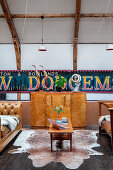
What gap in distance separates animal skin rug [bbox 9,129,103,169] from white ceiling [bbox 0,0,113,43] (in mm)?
4927

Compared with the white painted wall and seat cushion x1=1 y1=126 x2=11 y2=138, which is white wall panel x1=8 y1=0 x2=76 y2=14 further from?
seat cushion x1=1 y1=126 x2=11 y2=138

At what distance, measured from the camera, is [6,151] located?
13.9ft

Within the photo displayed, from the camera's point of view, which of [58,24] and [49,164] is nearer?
[49,164]

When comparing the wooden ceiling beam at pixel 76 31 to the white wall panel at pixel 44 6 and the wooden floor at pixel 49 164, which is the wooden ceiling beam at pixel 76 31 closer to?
the white wall panel at pixel 44 6

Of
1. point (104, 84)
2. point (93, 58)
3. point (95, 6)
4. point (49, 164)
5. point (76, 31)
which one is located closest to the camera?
point (49, 164)

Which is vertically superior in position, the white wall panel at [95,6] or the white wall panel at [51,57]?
the white wall panel at [95,6]

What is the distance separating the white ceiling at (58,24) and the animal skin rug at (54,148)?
16.2 ft

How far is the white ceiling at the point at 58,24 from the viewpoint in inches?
301

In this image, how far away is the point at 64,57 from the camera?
382 inches

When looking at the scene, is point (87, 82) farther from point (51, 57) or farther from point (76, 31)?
point (76, 31)

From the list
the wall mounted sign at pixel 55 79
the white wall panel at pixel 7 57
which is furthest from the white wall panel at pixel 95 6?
the white wall panel at pixel 7 57

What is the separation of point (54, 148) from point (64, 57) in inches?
238

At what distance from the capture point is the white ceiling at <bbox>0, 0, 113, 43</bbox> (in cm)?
764

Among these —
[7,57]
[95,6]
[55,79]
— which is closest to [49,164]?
[55,79]
